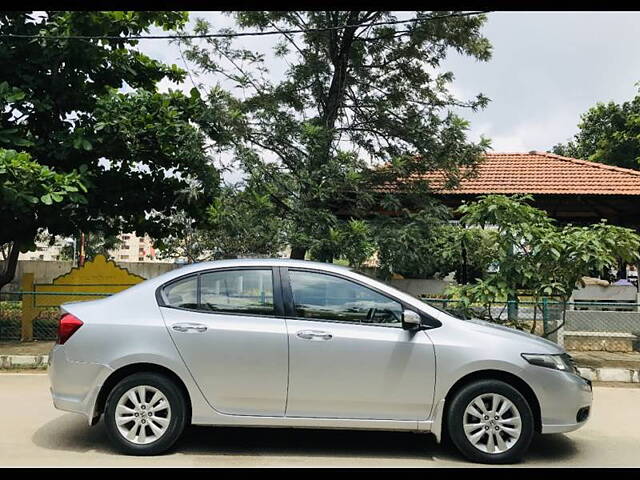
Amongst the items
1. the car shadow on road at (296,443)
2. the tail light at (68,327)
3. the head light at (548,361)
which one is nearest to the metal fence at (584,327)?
the car shadow on road at (296,443)

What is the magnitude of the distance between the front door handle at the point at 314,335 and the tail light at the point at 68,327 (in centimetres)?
181

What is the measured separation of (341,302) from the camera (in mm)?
5012

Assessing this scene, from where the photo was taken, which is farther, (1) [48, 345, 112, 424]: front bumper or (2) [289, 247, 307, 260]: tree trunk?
(2) [289, 247, 307, 260]: tree trunk

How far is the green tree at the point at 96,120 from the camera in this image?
1062 centimetres

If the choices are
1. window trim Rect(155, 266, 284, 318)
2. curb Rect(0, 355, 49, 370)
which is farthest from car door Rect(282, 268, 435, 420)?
curb Rect(0, 355, 49, 370)

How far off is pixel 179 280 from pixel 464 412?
257 centimetres

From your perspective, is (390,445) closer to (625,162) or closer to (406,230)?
(406,230)

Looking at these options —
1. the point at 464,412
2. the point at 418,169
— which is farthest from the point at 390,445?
the point at 418,169

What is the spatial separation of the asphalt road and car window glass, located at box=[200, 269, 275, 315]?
1186 millimetres

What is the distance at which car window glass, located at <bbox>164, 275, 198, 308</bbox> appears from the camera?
5.04 metres

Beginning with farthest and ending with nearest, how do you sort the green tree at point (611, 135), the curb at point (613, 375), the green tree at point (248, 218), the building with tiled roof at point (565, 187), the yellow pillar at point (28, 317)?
the green tree at point (611, 135)
the building with tiled roof at point (565, 187)
the yellow pillar at point (28, 317)
the green tree at point (248, 218)
the curb at point (613, 375)

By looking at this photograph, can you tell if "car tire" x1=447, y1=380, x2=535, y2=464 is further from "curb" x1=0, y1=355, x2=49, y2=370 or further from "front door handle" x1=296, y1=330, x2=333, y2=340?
"curb" x1=0, y1=355, x2=49, y2=370

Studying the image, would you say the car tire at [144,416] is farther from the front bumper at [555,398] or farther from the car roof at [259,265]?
the front bumper at [555,398]

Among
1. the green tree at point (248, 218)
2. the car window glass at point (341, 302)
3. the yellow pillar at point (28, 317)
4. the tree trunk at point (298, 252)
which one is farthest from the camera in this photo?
the yellow pillar at point (28, 317)
